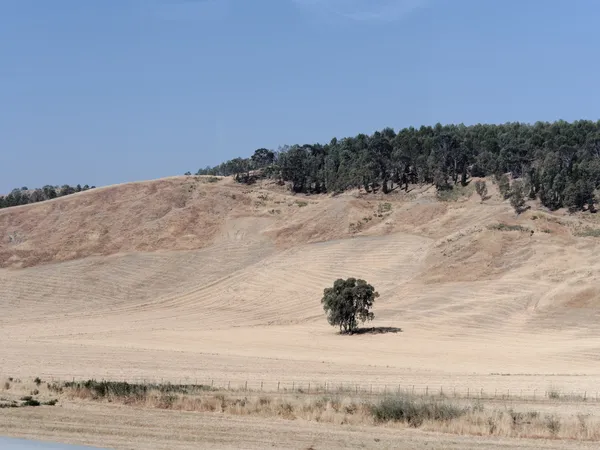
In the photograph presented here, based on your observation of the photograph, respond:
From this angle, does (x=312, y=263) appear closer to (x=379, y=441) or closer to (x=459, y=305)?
(x=459, y=305)

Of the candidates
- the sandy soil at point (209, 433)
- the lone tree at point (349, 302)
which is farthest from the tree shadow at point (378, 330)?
the sandy soil at point (209, 433)

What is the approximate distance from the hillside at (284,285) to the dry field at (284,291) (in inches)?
10.5

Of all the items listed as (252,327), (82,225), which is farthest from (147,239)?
(252,327)

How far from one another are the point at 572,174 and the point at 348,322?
48593 millimetres

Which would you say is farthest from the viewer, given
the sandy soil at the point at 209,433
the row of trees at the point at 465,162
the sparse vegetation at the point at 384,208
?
the sparse vegetation at the point at 384,208

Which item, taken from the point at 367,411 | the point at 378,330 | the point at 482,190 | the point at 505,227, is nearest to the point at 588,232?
the point at 505,227

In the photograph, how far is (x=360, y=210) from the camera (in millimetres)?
102125

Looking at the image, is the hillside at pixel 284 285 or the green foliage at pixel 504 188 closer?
the hillside at pixel 284 285

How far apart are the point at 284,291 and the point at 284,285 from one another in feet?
4.84

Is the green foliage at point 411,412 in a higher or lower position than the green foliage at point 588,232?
lower

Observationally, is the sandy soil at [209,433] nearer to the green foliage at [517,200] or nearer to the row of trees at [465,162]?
the green foliage at [517,200]

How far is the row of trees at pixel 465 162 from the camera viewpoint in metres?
99.2

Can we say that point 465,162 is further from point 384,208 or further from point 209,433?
point 209,433

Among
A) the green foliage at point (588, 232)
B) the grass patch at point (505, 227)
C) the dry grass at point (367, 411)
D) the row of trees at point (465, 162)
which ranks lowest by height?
the dry grass at point (367, 411)
